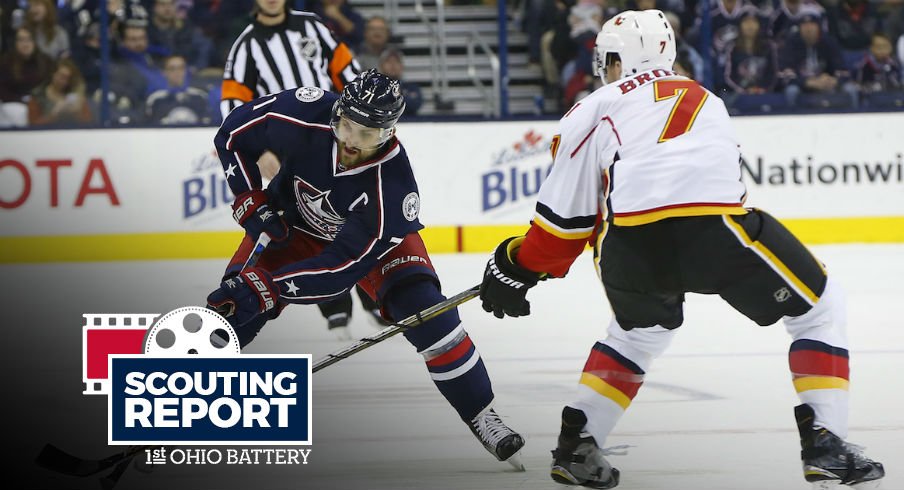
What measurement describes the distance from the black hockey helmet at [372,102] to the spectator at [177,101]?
4.78m

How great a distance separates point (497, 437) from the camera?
3107 mm

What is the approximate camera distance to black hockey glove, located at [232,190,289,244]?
3244 millimetres

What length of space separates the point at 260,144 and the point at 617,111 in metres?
1.02

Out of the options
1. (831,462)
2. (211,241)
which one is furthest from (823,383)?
(211,241)

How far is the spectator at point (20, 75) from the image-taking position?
7.68 meters

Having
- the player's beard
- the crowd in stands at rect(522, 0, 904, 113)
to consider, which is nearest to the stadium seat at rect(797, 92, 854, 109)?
the crowd in stands at rect(522, 0, 904, 113)

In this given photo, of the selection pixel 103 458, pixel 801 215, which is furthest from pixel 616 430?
pixel 801 215

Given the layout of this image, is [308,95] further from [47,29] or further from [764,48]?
[764,48]

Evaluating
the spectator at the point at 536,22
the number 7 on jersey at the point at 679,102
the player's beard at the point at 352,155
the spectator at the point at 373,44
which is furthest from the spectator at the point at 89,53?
the number 7 on jersey at the point at 679,102

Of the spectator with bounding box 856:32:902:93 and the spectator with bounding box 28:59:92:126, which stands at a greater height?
the spectator with bounding box 856:32:902:93

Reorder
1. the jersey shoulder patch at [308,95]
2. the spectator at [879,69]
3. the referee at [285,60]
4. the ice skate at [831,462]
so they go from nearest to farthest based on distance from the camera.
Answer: the ice skate at [831,462] → the jersey shoulder patch at [308,95] → the referee at [285,60] → the spectator at [879,69]

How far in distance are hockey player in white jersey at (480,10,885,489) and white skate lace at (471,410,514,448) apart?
1.00ft

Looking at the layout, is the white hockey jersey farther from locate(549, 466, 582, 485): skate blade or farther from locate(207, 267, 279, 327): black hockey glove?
locate(207, 267, 279, 327): black hockey glove

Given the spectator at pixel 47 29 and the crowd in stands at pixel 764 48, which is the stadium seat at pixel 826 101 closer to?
the crowd in stands at pixel 764 48
